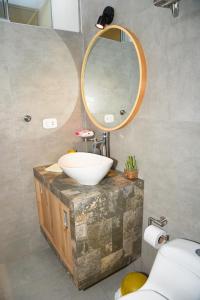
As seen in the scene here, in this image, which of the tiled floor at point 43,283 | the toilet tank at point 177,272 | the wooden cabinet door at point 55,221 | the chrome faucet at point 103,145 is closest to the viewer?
the toilet tank at point 177,272

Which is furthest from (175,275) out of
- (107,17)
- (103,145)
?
(107,17)

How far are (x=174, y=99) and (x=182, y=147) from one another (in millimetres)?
292

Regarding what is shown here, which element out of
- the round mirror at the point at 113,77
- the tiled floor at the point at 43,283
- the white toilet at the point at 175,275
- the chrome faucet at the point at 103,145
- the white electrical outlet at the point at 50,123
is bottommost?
the tiled floor at the point at 43,283

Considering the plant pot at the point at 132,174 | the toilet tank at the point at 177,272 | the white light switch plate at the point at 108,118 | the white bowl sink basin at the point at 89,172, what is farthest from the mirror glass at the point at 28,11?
the toilet tank at the point at 177,272

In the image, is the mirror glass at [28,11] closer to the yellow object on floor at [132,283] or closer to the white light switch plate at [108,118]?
the white light switch plate at [108,118]

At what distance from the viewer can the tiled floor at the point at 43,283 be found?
1521 mm

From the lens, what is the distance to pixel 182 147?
1.17 m

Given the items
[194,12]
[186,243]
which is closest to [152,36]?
[194,12]

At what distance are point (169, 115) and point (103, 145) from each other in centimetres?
71

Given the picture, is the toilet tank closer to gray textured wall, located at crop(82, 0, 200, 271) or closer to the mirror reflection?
gray textured wall, located at crop(82, 0, 200, 271)

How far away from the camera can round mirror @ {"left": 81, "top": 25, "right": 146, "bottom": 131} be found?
1.38 metres

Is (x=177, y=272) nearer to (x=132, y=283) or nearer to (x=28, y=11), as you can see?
(x=132, y=283)

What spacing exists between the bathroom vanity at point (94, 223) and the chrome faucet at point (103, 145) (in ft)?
0.77

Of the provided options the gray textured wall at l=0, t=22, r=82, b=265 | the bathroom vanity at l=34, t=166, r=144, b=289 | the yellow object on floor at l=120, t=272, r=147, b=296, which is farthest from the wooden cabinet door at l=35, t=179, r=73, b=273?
the yellow object on floor at l=120, t=272, r=147, b=296
